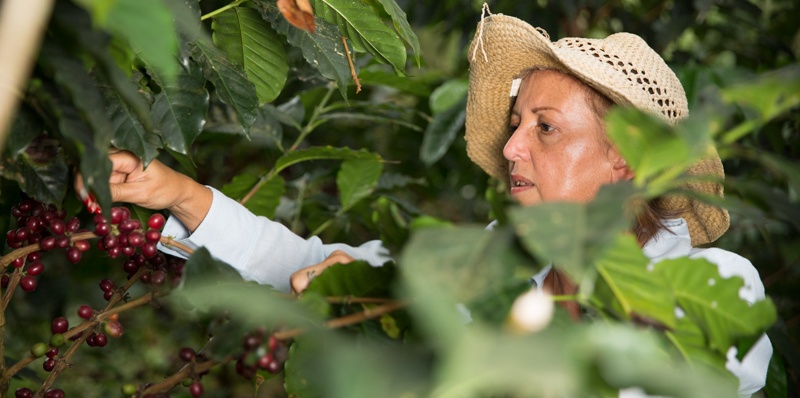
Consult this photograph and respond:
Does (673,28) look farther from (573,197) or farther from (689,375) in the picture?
(689,375)

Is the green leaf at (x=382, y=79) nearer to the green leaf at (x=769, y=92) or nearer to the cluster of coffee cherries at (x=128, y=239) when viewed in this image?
the cluster of coffee cherries at (x=128, y=239)

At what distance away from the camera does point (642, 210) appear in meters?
1.37

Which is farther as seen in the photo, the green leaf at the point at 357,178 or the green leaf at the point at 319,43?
the green leaf at the point at 357,178

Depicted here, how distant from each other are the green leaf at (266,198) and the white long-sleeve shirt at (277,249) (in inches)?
4.6

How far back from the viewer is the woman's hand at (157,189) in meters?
1.02

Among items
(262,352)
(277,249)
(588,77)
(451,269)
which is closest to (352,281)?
(262,352)

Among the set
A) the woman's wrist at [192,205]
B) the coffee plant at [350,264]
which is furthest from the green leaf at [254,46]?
the woman's wrist at [192,205]

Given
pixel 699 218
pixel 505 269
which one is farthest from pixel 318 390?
pixel 699 218

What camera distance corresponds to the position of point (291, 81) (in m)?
1.72

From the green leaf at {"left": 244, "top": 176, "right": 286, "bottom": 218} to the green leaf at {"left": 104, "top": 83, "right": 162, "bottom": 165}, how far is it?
0.56 metres

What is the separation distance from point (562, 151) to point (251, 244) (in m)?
0.54

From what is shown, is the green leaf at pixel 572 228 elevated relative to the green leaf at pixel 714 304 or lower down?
elevated

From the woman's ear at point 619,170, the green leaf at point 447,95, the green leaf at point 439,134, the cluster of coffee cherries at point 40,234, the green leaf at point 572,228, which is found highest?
the green leaf at point 572,228

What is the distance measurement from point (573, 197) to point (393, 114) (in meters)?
0.50
